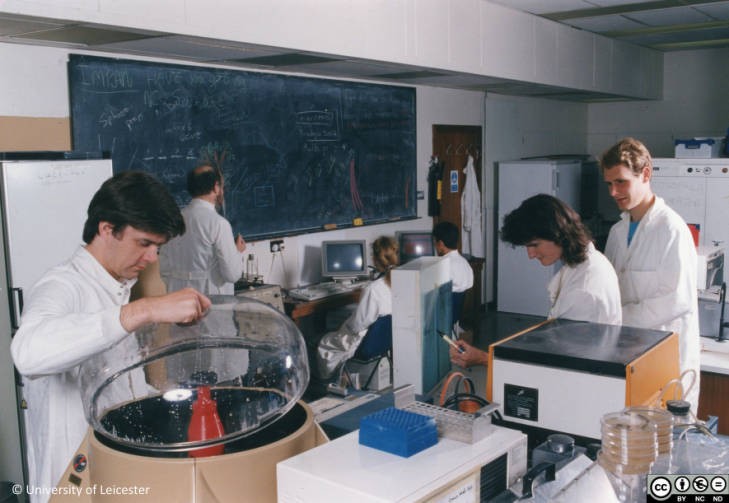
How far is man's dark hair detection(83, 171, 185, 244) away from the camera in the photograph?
5.33ft

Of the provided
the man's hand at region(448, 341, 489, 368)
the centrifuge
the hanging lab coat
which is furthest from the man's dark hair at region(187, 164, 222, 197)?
the hanging lab coat

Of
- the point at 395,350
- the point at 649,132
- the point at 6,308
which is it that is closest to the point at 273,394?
the point at 395,350

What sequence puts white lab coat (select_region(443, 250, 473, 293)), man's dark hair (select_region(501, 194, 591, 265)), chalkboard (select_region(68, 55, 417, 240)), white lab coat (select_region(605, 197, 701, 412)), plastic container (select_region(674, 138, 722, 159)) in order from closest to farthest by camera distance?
man's dark hair (select_region(501, 194, 591, 265)), white lab coat (select_region(605, 197, 701, 412)), chalkboard (select_region(68, 55, 417, 240)), white lab coat (select_region(443, 250, 473, 293)), plastic container (select_region(674, 138, 722, 159))

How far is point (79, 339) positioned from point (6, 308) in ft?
6.84

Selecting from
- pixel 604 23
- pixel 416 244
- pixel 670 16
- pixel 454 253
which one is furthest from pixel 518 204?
pixel 454 253

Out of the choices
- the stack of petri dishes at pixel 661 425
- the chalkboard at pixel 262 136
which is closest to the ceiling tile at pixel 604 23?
the chalkboard at pixel 262 136

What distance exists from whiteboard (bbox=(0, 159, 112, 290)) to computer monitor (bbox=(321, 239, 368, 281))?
7.51ft

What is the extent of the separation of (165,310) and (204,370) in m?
0.23

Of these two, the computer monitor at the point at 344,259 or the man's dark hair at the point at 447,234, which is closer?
the man's dark hair at the point at 447,234

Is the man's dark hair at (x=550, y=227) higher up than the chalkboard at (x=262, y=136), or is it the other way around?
the chalkboard at (x=262, y=136)

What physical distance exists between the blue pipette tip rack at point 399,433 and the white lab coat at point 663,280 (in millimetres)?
1869

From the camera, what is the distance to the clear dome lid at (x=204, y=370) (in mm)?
1363

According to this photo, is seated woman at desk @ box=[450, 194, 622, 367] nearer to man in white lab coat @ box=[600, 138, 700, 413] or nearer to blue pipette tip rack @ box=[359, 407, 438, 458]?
man in white lab coat @ box=[600, 138, 700, 413]

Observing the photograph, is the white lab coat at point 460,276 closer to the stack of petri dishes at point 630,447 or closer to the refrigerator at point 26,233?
the refrigerator at point 26,233
